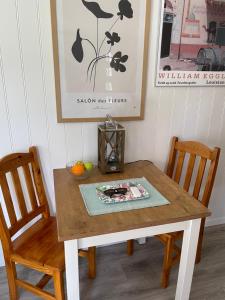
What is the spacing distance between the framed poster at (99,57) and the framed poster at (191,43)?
0.49 feet

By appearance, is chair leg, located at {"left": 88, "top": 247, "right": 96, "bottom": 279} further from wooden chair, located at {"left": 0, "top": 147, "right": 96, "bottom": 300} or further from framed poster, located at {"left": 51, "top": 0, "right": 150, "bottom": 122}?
framed poster, located at {"left": 51, "top": 0, "right": 150, "bottom": 122}

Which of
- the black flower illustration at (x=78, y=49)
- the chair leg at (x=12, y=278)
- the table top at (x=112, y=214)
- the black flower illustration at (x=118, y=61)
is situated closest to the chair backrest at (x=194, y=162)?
the table top at (x=112, y=214)

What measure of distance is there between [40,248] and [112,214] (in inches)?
21.1

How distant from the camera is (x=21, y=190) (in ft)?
5.03

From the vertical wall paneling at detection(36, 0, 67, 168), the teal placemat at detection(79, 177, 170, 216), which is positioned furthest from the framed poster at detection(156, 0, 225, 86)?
the teal placemat at detection(79, 177, 170, 216)

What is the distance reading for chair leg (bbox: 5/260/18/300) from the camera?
54.6 inches

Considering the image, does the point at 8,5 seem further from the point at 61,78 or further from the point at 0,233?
the point at 0,233

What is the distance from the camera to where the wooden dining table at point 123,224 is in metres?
1.05

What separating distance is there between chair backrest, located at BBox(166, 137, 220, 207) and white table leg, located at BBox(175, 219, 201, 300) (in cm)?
48

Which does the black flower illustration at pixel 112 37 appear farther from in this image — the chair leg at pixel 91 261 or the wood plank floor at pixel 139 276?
the wood plank floor at pixel 139 276

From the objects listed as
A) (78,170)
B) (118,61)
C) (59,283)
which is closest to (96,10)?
Answer: (118,61)

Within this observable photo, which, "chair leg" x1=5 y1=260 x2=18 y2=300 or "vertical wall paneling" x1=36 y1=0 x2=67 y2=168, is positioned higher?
"vertical wall paneling" x1=36 y1=0 x2=67 y2=168

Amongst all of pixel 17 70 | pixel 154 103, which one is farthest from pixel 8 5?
pixel 154 103

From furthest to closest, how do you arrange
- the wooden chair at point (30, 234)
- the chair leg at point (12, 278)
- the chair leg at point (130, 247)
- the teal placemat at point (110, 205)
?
the chair leg at point (130, 247), the chair leg at point (12, 278), the wooden chair at point (30, 234), the teal placemat at point (110, 205)
